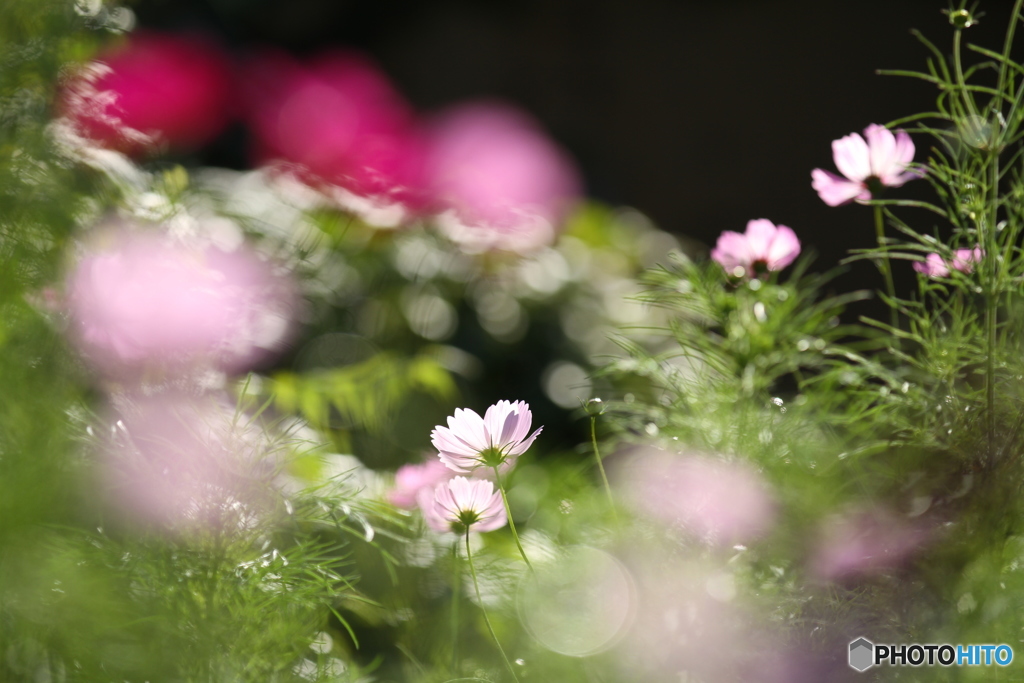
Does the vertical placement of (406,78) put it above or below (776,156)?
above

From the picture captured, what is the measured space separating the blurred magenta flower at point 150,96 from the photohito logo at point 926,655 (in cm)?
54

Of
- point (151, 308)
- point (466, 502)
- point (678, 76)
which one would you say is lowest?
point (678, 76)

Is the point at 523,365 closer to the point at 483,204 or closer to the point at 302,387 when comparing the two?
the point at 483,204

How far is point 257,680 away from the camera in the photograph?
0.45 meters

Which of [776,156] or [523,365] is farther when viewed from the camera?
[776,156]

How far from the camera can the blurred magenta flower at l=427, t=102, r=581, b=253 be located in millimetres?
1232

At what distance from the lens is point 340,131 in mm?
1161

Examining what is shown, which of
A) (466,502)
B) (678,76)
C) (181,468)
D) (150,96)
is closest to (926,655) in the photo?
(466,502)

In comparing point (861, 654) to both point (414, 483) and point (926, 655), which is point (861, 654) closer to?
point (926, 655)

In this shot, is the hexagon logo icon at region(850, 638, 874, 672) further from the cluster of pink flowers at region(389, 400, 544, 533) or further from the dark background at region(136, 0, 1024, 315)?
the dark background at region(136, 0, 1024, 315)

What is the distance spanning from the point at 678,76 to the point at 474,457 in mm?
2834

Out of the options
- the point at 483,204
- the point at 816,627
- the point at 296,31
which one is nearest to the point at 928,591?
the point at 816,627

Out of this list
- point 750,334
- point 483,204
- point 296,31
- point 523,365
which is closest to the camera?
point 750,334

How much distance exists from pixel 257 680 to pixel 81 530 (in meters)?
0.12
